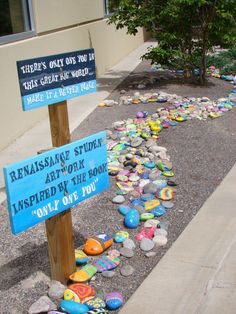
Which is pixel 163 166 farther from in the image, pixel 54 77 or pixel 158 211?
pixel 54 77

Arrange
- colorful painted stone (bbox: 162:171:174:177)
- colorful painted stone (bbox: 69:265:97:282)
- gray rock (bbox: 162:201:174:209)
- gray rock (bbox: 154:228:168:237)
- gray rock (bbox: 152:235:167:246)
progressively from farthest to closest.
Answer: colorful painted stone (bbox: 162:171:174:177) < gray rock (bbox: 162:201:174:209) < gray rock (bbox: 154:228:168:237) < gray rock (bbox: 152:235:167:246) < colorful painted stone (bbox: 69:265:97:282)

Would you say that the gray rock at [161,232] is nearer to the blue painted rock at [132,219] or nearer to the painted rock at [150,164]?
the blue painted rock at [132,219]

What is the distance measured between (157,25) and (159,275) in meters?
6.50

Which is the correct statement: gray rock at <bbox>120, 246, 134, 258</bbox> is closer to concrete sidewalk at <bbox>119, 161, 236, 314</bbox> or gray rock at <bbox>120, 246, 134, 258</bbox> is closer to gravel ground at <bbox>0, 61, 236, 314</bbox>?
gravel ground at <bbox>0, 61, 236, 314</bbox>

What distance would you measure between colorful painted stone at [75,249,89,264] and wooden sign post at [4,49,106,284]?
0.20 m

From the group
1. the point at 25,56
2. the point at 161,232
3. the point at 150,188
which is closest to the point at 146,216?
the point at 161,232

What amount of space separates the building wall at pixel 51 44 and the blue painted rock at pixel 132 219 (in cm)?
255

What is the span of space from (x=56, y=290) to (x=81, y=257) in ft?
1.43

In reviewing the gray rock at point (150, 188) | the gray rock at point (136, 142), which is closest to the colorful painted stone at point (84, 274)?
the gray rock at point (150, 188)

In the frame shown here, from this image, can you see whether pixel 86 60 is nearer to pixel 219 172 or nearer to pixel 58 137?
pixel 58 137

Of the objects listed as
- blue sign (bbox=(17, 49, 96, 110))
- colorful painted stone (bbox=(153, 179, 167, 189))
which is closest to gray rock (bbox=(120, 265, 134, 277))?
blue sign (bbox=(17, 49, 96, 110))

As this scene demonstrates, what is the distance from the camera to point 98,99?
27.3 ft

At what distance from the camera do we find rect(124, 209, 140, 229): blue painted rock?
391 cm

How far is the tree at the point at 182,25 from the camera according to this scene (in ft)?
26.6
